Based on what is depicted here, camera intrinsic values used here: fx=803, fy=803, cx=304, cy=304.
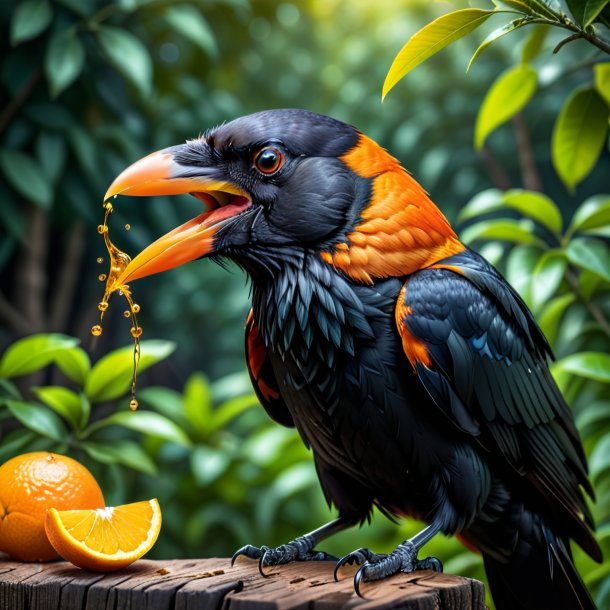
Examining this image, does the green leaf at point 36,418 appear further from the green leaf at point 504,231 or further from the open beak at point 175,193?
the green leaf at point 504,231

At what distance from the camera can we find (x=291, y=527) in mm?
4051

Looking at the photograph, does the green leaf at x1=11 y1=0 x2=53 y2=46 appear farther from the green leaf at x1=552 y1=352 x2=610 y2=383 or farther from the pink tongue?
the green leaf at x1=552 y1=352 x2=610 y2=383

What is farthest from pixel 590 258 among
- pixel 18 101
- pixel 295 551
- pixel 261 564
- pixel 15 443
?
pixel 18 101

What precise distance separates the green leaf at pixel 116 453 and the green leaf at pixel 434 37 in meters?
1.85

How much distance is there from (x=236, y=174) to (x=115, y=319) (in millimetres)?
3224

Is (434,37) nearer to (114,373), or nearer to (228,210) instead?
(228,210)

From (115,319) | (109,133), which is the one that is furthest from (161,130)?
(115,319)

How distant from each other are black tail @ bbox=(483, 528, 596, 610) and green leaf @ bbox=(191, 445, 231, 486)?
1767mm

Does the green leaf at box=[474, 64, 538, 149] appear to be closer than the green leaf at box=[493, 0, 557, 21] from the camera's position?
No

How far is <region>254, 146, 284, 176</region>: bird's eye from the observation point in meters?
2.04

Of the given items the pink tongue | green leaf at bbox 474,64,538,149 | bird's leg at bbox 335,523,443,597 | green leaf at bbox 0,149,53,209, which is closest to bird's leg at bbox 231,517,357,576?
bird's leg at bbox 335,523,443,597

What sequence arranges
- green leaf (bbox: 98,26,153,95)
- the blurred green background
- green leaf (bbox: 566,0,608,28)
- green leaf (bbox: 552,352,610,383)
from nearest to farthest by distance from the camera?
green leaf (bbox: 566,0,608,28) < green leaf (bbox: 552,352,610,383) < the blurred green background < green leaf (bbox: 98,26,153,95)

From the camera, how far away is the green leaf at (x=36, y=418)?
2.80m

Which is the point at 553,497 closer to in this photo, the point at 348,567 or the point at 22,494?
the point at 348,567
